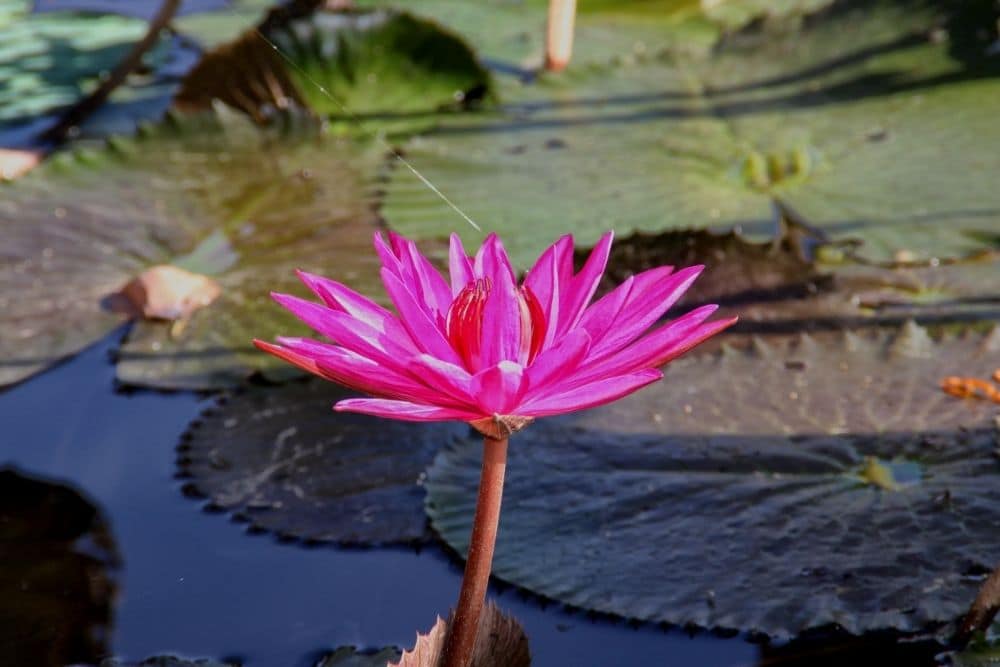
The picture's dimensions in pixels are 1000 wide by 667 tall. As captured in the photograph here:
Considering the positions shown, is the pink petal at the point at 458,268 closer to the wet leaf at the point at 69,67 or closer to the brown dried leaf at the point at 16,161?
the brown dried leaf at the point at 16,161

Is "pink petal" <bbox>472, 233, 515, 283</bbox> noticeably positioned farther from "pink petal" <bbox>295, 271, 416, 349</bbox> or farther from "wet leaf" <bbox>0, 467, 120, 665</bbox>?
"wet leaf" <bbox>0, 467, 120, 665</bbox>

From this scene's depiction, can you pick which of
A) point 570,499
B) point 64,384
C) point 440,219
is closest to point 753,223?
point 440,219

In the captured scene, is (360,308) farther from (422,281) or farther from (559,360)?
(559,360)

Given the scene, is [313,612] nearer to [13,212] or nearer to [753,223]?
[753,223]

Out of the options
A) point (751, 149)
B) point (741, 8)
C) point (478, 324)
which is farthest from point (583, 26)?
point (478, 324)

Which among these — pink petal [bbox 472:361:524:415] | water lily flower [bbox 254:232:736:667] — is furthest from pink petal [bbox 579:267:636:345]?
pink petal [bbox 472:361:524:415]

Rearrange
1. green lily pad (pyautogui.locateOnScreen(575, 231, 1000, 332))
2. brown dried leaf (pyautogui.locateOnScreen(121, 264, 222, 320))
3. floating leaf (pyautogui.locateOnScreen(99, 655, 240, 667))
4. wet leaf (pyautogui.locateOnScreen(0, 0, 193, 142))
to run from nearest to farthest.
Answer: floating leaf (pyautogui.locateOnScreen(99, 655, 240, 667)) < green lily pad (pyautogui.locateOnScreen(575, 231, 1000, 332)) < brown dried leaf (pyautogui.locateOnScreen(121, 264, 222, 320)) < wet leaf (pyautogui.locateOnScreen(0, 0, 193, 142))
